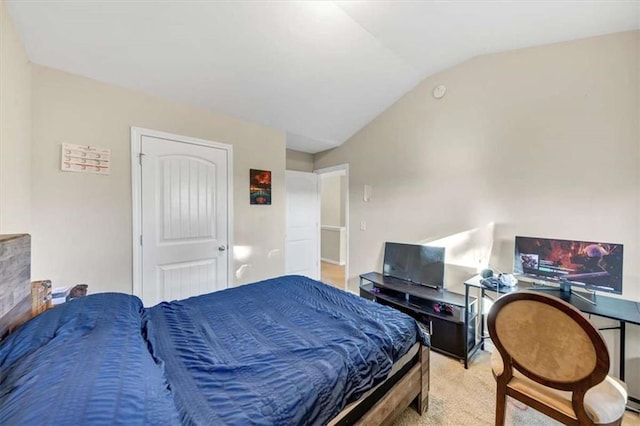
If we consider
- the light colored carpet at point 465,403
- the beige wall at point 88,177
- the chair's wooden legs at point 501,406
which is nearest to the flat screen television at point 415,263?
the light colored carpet at point 465,403

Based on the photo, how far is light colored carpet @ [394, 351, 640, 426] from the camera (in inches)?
66.0

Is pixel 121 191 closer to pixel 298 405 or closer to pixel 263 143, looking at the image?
pixel 263 143

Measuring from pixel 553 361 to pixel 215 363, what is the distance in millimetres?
1518

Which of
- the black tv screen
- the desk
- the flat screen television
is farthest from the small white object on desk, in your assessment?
the black tv screen

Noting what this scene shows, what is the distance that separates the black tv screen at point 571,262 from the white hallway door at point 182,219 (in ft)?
9.40

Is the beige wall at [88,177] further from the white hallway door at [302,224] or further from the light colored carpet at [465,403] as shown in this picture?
the light colored carpet at [465,403]

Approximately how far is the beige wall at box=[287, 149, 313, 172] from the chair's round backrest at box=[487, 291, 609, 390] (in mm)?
3578

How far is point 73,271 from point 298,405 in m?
2.26

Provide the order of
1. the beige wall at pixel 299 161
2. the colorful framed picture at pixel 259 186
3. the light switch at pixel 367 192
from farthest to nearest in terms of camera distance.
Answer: the beige wall at pixel 299 161 → the light switch at pixel 367 192 → the colorful framed picture at pixel 259 186

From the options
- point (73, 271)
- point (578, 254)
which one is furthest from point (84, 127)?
point (578, 254)

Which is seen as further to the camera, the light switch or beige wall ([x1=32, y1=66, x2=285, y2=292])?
the light switch

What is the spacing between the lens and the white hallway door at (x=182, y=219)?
2488mm

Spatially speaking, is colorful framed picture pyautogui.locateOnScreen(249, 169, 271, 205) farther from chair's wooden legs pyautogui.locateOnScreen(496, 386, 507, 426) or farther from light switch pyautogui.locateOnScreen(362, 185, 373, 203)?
chair's wooden legs pyautogui.locateOnScreen(496, 386, 507, 426)

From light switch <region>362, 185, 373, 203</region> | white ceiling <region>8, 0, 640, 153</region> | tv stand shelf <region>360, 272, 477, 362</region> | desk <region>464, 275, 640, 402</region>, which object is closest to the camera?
desk <region>464, 275, 640, 402</region>
